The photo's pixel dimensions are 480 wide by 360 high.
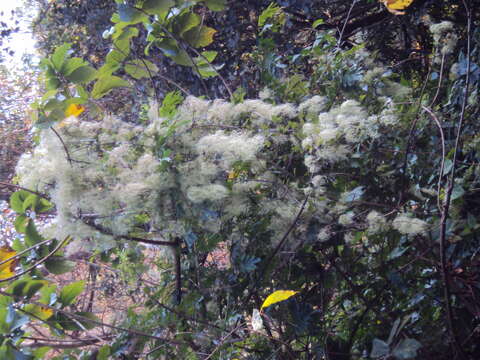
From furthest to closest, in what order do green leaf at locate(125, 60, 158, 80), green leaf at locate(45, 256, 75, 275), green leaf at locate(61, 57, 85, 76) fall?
green leaf at locate(125, 60, 158, 80) < green leaf at locate(45, 256, 75, 275) < green leaf at locate(61, 57, 85, 76)

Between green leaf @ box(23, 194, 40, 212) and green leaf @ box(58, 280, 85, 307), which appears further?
green leaf @ box(58, 280, 85, 307)

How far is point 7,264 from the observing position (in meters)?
1.14

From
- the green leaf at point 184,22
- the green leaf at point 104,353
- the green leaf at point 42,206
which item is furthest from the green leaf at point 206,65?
the green leaf at point 104,353

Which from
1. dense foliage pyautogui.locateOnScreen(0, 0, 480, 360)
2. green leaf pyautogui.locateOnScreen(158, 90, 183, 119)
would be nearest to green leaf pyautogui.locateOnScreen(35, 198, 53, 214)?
dense foliage pyautogui.locateOnScreen(0, 0, 480, 360)

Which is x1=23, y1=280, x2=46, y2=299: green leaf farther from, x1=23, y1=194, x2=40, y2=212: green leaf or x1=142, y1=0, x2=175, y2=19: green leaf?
x1=142, y1=0, x2=175, y2=19: green leaf

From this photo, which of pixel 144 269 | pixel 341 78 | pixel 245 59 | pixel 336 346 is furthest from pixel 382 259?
pixel 245 59

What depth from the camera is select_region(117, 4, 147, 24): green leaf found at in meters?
1.01

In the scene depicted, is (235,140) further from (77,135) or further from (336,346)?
(336,346)

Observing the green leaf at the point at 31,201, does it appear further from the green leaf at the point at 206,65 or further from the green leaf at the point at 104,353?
the green leaf at the point at 206,65

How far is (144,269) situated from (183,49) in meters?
0.68

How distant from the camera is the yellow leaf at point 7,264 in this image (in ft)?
3.67

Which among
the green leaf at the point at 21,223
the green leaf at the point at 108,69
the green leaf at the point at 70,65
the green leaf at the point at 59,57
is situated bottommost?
the green leaf at the point at 21,223

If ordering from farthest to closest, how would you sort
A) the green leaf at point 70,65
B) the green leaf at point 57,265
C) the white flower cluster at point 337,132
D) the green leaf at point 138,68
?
the green leaf at point 138,68
the green leaf at point 57,265
the green leaf at point 70,65
the white flower cluster at point 337,132

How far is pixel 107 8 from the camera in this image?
300 cm
